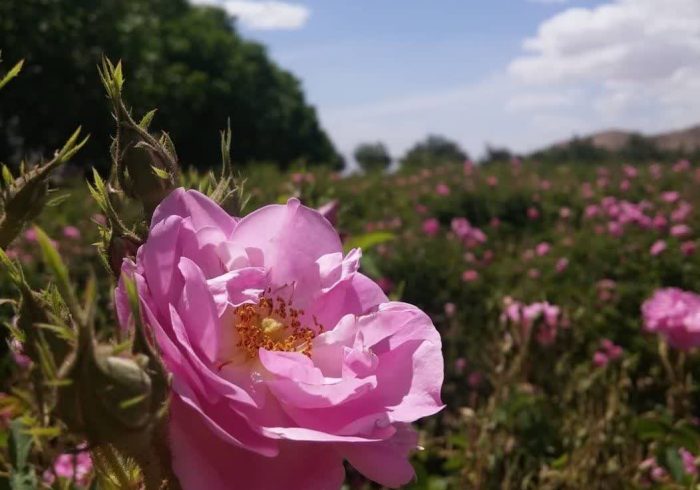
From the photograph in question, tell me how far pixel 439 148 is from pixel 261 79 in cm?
681

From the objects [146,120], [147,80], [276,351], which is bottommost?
[147,80]

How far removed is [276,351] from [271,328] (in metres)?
0.04

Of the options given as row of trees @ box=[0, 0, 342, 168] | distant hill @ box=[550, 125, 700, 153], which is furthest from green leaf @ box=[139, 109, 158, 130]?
distant hill @ box=[550, 125, 700, 153]

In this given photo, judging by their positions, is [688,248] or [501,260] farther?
[501,260]

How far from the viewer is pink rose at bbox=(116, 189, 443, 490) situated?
0.40 metres

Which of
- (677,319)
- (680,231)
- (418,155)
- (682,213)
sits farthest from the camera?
(418,155)

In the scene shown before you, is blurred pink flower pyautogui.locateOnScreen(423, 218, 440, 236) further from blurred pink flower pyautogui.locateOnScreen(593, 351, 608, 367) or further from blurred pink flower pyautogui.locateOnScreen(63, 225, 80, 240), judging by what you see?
blurred pink flower pyautogui.locateOnScreen(63, 225, 80, 240)

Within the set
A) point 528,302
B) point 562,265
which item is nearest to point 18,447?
point 528,302

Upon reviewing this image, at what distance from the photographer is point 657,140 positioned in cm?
1714

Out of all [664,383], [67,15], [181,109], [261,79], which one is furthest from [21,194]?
[261,79]

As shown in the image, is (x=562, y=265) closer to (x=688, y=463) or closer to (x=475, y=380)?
(x=475, y=380)

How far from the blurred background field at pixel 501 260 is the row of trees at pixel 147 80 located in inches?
2.5

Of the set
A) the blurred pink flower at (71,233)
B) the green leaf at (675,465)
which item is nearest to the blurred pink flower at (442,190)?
the blurred pink flower at (71,233)

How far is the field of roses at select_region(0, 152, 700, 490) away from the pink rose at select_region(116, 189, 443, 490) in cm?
7
